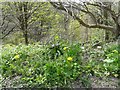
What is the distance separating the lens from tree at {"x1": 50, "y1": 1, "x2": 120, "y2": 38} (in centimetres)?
193

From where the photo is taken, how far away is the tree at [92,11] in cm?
Answer: 193

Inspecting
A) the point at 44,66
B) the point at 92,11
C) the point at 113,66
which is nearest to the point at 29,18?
the point at 92,11

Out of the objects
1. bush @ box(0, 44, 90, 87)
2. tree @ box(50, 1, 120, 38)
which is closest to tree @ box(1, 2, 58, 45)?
tree @ box(50, 1, 120, 38)

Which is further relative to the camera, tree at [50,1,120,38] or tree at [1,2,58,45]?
tree at [1,2,58,45]

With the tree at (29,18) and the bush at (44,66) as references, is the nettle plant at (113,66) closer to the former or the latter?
the bush at (44,66)

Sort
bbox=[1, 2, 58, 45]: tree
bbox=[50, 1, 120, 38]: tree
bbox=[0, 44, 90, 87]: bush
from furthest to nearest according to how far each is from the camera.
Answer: bbox=[1, 2, 58, 45]: tree → bbox=[50, 1, 120, 38]: tree → bbox=[0, 44, 90, 87]: bush

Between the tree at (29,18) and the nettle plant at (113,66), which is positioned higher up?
the tree at (29,18)

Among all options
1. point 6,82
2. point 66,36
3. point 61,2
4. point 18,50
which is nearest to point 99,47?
point 66,36

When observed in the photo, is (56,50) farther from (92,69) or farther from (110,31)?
(110,31)

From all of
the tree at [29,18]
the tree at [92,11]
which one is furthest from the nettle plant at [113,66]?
the tree at [29,18]

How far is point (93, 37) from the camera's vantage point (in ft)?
7.64

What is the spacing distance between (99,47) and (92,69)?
0.46 metres

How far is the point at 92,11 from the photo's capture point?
217 centimetres

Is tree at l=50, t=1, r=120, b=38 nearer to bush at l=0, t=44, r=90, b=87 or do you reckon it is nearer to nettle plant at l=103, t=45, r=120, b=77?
bush at l=0, t=44, r=90, b=87
